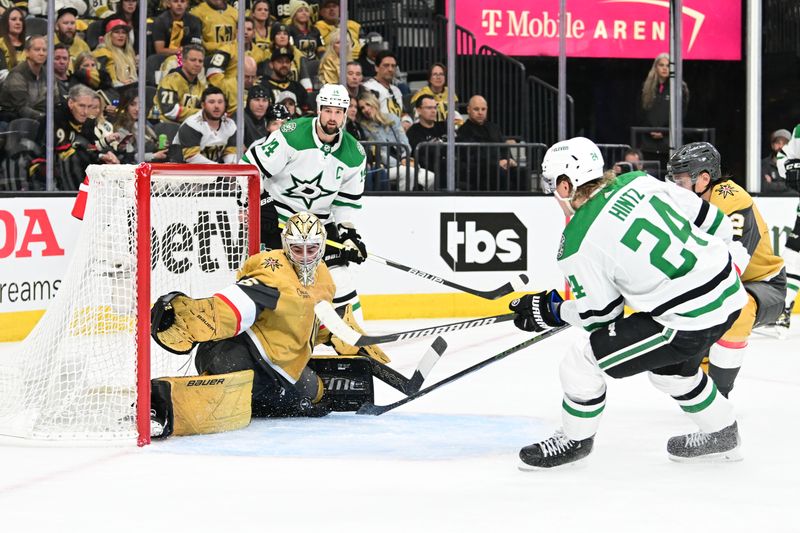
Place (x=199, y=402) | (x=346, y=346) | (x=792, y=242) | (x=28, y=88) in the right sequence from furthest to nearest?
(x=28, y=88) → (x=792, y=242) → (x=346, y=346) → (x=199, y=402)

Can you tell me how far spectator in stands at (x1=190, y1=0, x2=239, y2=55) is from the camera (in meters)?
7.28

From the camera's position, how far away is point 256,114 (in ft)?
23.5

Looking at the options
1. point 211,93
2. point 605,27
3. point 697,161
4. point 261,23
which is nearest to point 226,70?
point 211,93

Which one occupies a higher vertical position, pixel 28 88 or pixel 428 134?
pixel 28 88

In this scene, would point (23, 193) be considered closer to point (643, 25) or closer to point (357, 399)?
point (357, 399)

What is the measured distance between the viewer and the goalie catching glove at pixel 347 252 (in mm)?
4887

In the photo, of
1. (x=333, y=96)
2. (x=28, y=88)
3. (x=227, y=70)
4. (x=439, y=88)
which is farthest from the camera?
(x=439, y=88)

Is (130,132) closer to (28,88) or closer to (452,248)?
(28,88)

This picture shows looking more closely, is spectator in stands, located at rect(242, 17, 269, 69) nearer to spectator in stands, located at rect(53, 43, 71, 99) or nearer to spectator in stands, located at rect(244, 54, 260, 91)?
spectator in stands, located at rect(244, 54, 260, 91)

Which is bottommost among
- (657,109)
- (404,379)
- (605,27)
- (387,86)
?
(404,379)

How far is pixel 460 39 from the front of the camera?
8406mm

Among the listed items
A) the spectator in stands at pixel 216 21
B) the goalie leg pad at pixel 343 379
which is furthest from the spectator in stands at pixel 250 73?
the goalie leg pad at pixel 343 379

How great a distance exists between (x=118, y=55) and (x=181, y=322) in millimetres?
3675

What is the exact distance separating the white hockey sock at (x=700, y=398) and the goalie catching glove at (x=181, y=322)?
116 centimetres
